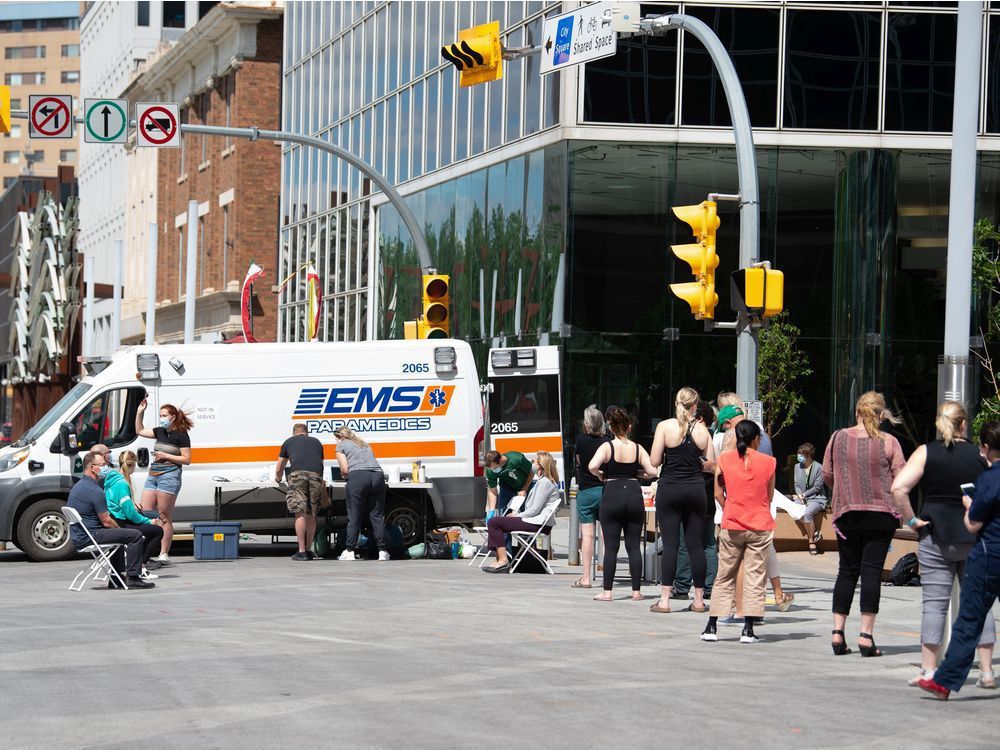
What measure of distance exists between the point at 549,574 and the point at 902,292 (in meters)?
13.7

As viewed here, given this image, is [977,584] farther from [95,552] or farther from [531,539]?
[95,552]

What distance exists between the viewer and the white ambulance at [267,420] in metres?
20.3

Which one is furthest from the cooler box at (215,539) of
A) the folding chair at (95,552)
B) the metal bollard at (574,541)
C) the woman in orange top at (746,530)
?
the woman in orange top at (746,530)

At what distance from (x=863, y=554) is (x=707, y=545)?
11.3 ft

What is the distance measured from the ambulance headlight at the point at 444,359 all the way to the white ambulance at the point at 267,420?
0.5 inches

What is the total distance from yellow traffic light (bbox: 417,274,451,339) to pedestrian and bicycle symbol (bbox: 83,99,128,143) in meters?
4.28

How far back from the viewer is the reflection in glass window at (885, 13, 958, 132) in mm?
28938

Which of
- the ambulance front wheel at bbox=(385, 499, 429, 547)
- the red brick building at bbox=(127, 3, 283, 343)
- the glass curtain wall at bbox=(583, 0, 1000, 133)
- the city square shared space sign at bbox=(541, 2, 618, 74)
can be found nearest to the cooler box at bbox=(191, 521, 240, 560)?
the ambulance front wheel at bbox=(385, 499, 429, 547)

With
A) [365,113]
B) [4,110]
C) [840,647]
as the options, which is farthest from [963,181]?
[365,113]

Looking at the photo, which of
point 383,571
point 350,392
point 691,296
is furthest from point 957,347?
point 350,392

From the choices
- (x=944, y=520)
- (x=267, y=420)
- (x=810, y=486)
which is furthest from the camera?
(x=810, y=486)

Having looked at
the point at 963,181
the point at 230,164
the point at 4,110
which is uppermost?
the point at 230,164

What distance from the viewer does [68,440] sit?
2006 cm

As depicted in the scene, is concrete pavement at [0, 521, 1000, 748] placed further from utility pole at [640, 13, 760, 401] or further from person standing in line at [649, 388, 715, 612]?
utility pole at [640, 13, 760, 401]
